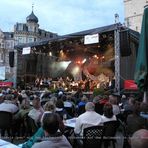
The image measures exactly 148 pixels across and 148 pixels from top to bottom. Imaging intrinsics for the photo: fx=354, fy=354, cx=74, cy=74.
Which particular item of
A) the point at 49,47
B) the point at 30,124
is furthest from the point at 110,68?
the point at 30,124

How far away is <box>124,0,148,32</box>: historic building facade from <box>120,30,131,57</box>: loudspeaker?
155ft

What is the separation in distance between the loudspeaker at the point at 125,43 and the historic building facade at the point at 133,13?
47370 millimetres

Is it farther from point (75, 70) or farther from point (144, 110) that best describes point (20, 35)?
point (144, 110)

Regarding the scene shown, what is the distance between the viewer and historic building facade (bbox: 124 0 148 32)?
63.3 m

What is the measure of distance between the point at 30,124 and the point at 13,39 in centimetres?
8052

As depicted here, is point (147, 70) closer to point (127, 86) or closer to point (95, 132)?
point (95, 132)

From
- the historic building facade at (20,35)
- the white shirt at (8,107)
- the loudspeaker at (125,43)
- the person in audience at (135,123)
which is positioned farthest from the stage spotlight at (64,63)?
the historic building facade at (20,35)

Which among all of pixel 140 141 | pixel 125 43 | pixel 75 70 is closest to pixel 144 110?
pixel 140 141

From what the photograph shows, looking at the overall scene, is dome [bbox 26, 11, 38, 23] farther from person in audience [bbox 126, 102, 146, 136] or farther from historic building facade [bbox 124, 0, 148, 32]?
person in audience [bbox 126, 102, 146, 136]

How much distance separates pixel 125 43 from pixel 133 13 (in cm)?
4983

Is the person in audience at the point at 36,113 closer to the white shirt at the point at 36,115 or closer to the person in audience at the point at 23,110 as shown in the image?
the white shirt at the point at 36,115

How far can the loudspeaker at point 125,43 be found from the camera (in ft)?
52.4

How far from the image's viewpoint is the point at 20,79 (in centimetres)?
2566

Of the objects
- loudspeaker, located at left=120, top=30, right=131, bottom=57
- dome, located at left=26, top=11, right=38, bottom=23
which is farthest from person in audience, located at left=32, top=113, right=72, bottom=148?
dome, located at left=26, top=11, right=38, bottom=23
